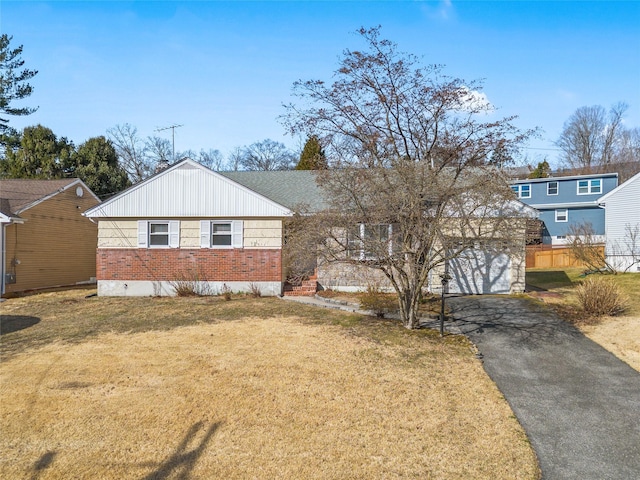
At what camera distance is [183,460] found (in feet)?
14.7

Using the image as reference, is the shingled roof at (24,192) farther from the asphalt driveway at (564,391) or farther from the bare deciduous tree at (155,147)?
the bare deciduous tree at (155,147)

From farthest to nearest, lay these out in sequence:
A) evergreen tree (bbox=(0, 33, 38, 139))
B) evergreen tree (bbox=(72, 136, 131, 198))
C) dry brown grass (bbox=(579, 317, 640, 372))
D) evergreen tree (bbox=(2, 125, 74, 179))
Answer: evergreen tree (bbox=(72, 136, 131, 198))
evergreen tree (bbox=(2, 125, 74, 179))
evergreen tree (bbox=(0, 33, 38, 139))
dry brown grass (bbox=(579, 317, 640, 372))

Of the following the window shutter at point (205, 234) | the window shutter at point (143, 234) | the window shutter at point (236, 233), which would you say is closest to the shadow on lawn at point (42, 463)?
the window shutter at point (236, 233)

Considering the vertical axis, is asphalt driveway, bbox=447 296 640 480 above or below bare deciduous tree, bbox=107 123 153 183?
below

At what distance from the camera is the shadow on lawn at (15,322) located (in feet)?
35.4

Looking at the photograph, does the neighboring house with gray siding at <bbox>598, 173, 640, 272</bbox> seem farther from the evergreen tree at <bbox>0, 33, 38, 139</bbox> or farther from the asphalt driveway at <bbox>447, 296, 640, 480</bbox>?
the evergreen tree at <bbox>0, 33, 38, 139</bbox>

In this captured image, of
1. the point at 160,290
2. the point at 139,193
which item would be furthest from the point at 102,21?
the point at 160,290

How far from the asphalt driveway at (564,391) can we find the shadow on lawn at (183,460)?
11.9 feet

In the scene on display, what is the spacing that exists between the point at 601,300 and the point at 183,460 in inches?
450

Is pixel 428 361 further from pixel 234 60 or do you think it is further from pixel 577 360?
pixel 234 60

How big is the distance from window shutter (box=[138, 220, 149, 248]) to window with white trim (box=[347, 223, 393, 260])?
9.54 metres

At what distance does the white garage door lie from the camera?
15.6 m

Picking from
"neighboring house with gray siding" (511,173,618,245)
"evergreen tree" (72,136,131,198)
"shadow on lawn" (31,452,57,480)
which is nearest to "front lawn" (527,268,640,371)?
"shadow on lawn" (31,452,57,480)

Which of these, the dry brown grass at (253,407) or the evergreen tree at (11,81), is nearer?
the dry brown grass at (253,407)
